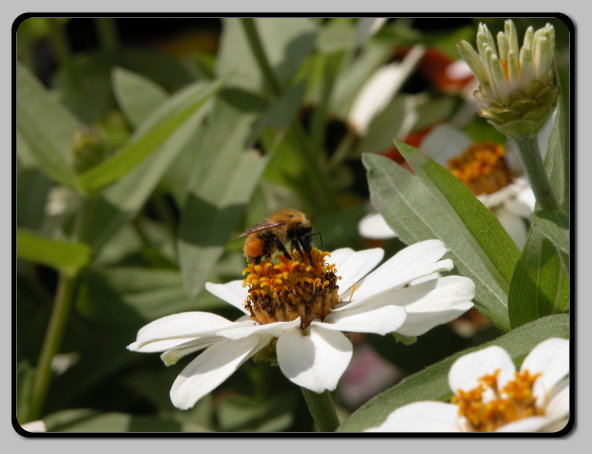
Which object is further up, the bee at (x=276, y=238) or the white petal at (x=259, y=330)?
the bee at (x=276, y=238)

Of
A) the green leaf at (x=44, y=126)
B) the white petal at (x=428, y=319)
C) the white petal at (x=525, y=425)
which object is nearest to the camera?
the white petal at (x=525, y=425)

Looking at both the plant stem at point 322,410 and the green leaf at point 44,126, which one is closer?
the plant stem at point 322,410

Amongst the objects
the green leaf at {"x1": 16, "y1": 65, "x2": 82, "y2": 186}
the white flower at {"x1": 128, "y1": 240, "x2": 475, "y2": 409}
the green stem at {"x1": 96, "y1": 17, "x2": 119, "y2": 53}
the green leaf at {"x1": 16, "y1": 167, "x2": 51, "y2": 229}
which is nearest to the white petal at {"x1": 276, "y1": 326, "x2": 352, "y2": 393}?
the white flower at {"x1": 128, "y1": 240, "x2": 475, "y2": 409}

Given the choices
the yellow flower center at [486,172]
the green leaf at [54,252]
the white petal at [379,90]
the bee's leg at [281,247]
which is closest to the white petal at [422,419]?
the bee's leg at [281,247]

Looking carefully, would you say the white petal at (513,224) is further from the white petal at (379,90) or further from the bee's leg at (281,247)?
the white petal at (379,90)

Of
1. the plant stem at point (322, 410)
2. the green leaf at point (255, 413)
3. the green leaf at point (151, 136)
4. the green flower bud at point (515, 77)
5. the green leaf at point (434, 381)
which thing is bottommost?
the green leaf at point (255, 413)

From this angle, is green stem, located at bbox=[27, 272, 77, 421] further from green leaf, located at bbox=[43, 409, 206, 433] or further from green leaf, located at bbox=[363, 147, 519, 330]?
green leaf, located at bbox=[363, 147, 519, 330]

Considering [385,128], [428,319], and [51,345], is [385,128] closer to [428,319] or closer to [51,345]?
[51,345]
